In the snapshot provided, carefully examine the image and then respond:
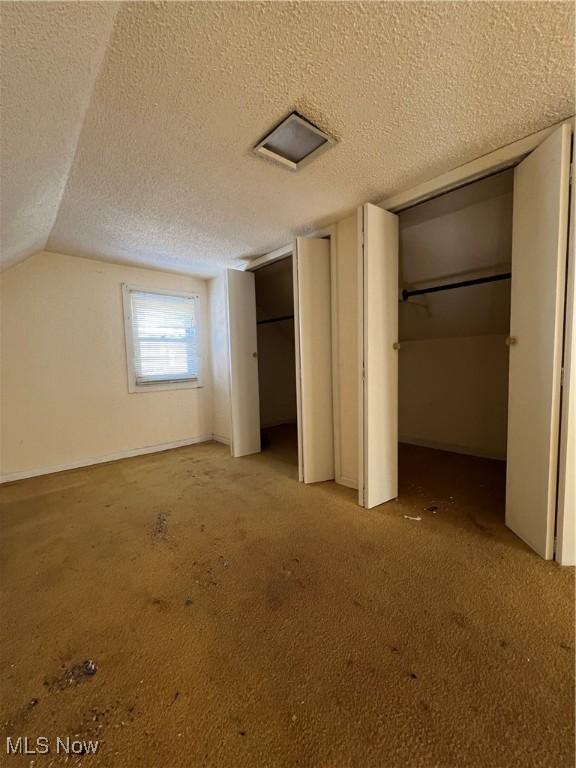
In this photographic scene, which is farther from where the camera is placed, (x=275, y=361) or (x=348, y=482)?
(x=275, y=361)

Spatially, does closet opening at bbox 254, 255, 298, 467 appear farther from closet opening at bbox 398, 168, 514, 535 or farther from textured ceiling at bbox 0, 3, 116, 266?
textured ceiling at bbox 0, 3, 116, 266

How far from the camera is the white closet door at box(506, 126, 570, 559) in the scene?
1.42 meters

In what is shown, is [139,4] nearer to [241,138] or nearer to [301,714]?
[241,138]

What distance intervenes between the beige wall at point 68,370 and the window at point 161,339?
0.10 m

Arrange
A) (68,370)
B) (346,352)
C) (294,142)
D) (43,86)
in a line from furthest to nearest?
(68,370) < (346,352) < (294,142) < (43,86)

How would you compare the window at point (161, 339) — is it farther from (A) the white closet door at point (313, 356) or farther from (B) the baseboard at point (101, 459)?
(A) the white closet door at point (313, 356)

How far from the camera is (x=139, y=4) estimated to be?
85 cm

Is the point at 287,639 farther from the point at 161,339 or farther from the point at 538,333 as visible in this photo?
the point at 161,339

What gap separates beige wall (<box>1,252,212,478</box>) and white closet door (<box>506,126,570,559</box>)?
11.7 feet

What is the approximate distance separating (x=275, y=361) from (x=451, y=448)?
2962 millimetres

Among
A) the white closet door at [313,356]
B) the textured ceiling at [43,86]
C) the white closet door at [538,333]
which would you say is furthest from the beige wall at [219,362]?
the white closet door at [538,333]

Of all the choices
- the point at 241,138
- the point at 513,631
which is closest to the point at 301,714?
the point at 513,631

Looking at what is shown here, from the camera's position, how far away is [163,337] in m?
Answer: 3.66

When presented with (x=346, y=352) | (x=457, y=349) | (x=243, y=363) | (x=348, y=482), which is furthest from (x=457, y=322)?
(x=243, y=363)
